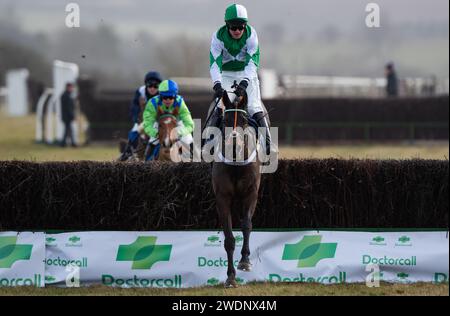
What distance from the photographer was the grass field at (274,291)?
7.81 m

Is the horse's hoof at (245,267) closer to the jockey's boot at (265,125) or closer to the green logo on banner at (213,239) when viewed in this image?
the green logo on banner at (213,239)

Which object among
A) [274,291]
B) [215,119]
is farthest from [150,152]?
[274,291]

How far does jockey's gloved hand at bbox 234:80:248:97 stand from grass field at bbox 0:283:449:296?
1812 millimetres

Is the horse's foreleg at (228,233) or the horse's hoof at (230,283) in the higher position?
the horse's foreleg at (228,233)

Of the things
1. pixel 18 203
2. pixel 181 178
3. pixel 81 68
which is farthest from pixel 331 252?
pixel 81 68

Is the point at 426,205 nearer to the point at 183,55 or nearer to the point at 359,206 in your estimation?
the point at 359,206

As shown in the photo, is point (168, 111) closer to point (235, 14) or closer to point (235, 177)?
point (235, 14)

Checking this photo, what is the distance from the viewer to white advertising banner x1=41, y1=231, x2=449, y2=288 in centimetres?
839

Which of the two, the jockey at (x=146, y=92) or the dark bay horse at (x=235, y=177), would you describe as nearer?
the dark bay horse at (x=235, y=177)

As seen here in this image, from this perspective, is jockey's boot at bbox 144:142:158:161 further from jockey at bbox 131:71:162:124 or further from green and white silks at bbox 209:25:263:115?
green and white silks at bbox 209:25:263:115

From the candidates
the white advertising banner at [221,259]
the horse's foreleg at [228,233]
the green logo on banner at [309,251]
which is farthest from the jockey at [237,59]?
the white advertising banner at [221,259]

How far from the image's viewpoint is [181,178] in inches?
338

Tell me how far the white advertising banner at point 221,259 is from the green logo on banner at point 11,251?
21 cm

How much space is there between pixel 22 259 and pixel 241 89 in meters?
2.66
